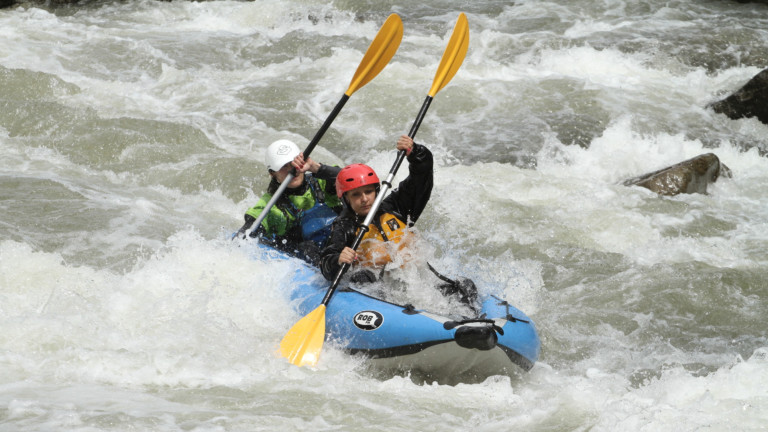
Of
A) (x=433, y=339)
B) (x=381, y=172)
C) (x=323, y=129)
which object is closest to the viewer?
(x=433, y=339)

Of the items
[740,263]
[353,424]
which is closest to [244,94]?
[740,263]

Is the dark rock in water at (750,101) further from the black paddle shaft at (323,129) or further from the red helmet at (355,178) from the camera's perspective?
the red helmet at (355,178)

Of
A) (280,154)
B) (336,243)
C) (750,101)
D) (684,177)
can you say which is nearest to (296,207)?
(280,154)

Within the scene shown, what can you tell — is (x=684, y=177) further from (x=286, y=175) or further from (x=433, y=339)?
(x=433, y=339)

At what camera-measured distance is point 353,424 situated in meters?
3.47

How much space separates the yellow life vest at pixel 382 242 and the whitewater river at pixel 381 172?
0.57 ft

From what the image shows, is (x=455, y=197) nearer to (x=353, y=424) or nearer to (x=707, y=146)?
(x=707, y=146)

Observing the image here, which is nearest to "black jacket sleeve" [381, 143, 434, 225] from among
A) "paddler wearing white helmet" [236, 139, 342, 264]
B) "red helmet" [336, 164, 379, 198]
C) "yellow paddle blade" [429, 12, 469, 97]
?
"red helmet" [336, 164, 379, 198]

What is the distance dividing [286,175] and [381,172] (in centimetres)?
239

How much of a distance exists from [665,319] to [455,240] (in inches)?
72.8

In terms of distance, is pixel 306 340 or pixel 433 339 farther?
pixel 306 340

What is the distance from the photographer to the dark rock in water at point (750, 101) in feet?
28.8

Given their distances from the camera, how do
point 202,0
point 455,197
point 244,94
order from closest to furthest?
point 455,197
point 244,94
point 202,0

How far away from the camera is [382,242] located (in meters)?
4.66
